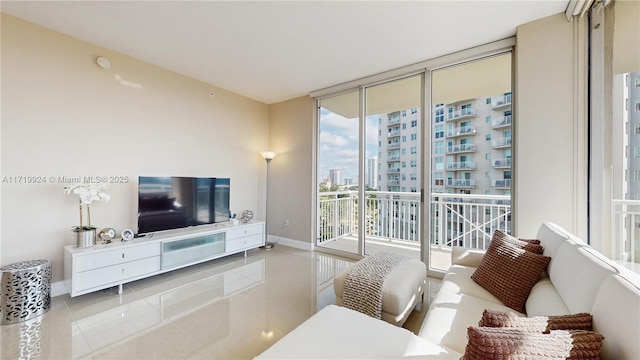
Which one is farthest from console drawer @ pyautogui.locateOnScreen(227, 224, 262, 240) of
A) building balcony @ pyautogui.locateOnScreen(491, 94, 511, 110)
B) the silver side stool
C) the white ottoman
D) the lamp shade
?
building balcony @ pyautogui.locateOnScreen(491, 94, 511, 110)

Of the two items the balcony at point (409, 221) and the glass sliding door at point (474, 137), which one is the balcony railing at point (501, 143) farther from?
the balcony at point (409, 221)

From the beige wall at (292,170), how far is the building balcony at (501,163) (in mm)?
2542

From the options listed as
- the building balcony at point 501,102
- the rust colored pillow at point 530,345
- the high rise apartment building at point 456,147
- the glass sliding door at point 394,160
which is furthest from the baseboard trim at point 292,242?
the rust colored pillow at point 530,345

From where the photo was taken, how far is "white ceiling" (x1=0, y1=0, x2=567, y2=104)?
86.3 inches

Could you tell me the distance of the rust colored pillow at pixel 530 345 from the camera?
0.71m

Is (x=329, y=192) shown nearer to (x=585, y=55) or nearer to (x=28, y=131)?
(x=585, y=55)

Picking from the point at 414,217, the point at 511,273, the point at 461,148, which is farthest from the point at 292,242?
the point at 511,273

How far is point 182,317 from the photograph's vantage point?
7.15 ft

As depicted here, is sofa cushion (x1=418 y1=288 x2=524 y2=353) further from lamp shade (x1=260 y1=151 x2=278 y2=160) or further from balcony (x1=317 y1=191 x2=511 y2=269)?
lamp shade (x1=260 y1=151 x2=278 y2=160)

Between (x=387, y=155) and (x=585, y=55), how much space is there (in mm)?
2100

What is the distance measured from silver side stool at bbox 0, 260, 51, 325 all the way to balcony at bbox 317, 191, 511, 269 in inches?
128

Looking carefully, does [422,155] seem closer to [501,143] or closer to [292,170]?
[501,143]

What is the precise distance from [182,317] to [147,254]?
3.46 feet

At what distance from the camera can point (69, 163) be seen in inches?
104
